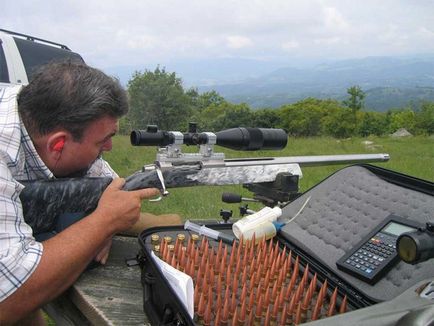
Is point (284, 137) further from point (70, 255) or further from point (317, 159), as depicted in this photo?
point (70, 255)

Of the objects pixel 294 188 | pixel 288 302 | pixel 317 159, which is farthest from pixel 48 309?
pixel 317 159

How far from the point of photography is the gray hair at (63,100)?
189 centimetres

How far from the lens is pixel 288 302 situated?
4.81ft

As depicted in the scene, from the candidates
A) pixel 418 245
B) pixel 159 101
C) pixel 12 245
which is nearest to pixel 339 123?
pixel 159 101

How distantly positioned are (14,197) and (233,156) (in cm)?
845

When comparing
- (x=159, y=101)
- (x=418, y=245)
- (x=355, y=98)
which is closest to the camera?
(x=418, y=245)

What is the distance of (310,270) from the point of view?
1.68 metres

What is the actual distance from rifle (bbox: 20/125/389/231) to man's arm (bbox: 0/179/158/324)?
134mm

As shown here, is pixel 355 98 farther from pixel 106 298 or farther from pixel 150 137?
pixel 106 298

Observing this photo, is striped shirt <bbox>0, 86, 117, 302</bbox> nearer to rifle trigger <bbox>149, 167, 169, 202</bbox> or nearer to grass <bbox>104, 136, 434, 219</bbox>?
rifle trigger <bbox>149, 167, 169, 202</bbox>

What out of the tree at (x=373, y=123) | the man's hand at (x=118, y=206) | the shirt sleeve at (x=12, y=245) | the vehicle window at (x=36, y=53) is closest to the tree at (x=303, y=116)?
the tree at (x=373, y=123)

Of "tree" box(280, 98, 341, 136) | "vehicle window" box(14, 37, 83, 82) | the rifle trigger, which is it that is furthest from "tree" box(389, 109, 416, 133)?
the rifle trigger

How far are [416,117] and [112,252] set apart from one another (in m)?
53.5

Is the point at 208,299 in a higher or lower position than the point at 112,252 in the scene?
higher
